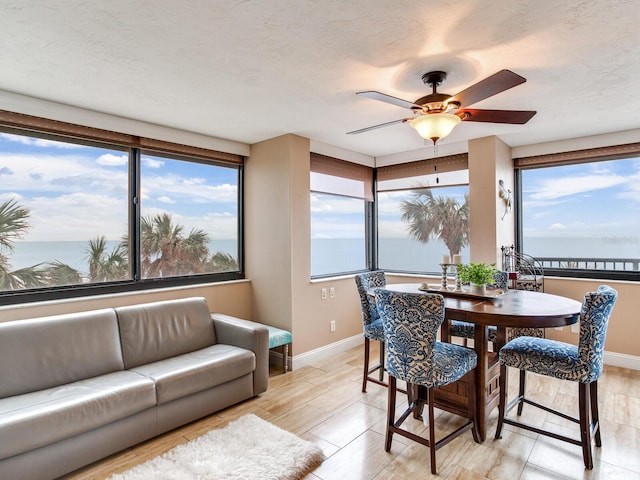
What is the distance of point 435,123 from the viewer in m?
2.32

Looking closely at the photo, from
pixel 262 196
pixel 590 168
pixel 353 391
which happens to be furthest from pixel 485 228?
pixel 262 196

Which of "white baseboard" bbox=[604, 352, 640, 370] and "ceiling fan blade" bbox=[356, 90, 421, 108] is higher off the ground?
"ceiling fan blade" bbox=[356, 90, 421, 108]

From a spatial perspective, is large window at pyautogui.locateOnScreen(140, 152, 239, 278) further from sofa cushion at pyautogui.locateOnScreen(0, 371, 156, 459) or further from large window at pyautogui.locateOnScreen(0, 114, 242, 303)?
sofa cushion at pyautogui.locateOnScreen(0, 371, 156, 459)

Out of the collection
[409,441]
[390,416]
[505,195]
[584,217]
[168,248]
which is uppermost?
[505,195]

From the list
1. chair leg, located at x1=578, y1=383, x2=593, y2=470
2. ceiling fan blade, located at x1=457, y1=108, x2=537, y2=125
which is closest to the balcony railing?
chair leg, located at x1=578, y1=383, x2=593, y2=470

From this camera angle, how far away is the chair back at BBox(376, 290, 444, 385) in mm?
2088

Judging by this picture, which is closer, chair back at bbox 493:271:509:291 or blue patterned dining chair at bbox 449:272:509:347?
blue patterned dining chair at bbox 449:272:509:347

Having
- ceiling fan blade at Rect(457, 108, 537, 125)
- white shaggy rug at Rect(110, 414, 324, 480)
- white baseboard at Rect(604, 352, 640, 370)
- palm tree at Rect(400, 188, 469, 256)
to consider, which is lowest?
white shaggy rug at Rect(110, 414, 324, 480)

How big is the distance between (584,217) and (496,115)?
8.84 ft

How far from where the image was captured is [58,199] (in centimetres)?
307

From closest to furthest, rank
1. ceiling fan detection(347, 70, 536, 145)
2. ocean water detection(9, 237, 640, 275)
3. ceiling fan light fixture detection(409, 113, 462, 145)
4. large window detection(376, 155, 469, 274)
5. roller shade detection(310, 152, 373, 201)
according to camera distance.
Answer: ceiling fan detection(347, 70, 536, 145) < ceiling fan light fixture detection(409, 113, 462, 145) < ocean water detection(9, 237, 640, 275) < roller shade detection(310, 152, 373, 201) < large window detection(376, 155, 469, 274)

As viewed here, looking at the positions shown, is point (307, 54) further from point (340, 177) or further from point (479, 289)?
point (340, 177)

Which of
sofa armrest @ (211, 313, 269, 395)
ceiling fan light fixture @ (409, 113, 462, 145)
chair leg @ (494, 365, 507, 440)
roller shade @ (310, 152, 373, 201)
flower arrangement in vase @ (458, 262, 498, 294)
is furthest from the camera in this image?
roller shade @ (310, 152, 373, 201)

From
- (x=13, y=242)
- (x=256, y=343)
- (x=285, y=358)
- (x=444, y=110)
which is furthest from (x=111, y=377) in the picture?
(x=444, y=110)
